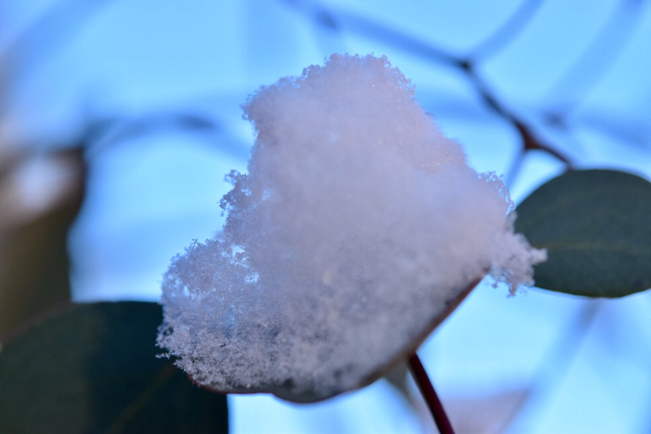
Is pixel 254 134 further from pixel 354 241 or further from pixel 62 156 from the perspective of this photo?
A: pixel 62 156

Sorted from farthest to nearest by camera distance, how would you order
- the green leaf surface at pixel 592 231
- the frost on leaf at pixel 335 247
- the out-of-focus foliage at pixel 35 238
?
the out-of-focus foliage at pixel 35 238 < the green leaf surface at pixel 592 231 < the frost on leaf at pixel 335 247

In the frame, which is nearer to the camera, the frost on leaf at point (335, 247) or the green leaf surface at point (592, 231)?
the frost on leaf at point (335, 247)

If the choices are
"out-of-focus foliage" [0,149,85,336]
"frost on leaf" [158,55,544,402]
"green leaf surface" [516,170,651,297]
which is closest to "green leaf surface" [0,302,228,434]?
"frost on leaf" [158,55,544,402]

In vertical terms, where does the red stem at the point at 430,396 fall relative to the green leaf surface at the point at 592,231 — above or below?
below

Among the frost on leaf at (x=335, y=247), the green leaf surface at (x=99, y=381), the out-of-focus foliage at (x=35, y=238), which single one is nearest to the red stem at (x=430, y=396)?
the frost on leaf at (x=335, y=247)

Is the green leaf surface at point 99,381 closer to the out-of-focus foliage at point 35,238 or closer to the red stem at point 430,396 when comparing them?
the red stem at point 430,396

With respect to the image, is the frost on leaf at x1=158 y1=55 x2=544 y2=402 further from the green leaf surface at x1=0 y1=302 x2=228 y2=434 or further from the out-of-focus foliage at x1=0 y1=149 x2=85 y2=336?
the out-of-focus foliage at x1=0 y1=149 x2=85 y2=336

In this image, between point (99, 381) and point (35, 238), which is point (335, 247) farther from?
point (35, 238)

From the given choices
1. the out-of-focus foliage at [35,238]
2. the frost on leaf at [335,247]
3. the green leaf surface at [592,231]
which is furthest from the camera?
Answer: the out-of-focus foliage at [35,238]
